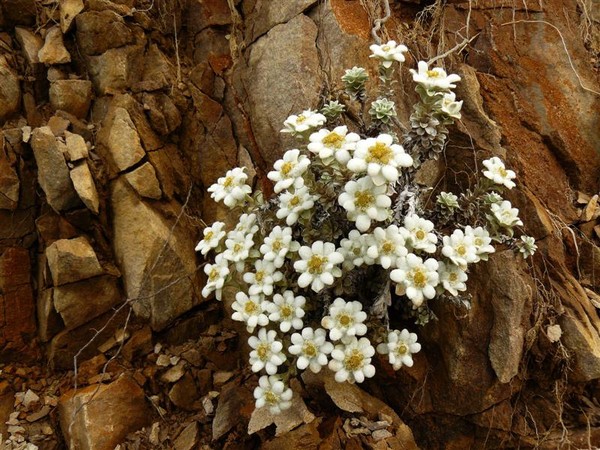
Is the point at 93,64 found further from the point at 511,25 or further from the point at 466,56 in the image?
the point at 511,25

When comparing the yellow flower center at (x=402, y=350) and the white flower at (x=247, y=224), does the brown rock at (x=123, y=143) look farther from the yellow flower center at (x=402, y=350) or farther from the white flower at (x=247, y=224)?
the yellow flower center at (x=402, y=350)

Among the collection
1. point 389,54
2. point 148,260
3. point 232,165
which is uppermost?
point 389,54

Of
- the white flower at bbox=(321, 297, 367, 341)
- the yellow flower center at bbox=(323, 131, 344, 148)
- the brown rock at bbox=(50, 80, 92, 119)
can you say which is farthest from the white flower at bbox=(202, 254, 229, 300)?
the brown rock at bbox=(50, 80, 92, 119)

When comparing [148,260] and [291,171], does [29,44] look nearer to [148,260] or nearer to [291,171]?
[148,260]

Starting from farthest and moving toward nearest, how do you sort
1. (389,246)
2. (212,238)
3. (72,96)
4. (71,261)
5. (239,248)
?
(72,96), (71,261), (212,238), (239,248), (389,246)

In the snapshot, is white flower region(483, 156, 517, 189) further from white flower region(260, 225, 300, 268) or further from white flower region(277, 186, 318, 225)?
white flower region(260, 225, 300, 268)

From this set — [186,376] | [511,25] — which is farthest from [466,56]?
[186,376]

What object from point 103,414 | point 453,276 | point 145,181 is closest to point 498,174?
point 453,276
